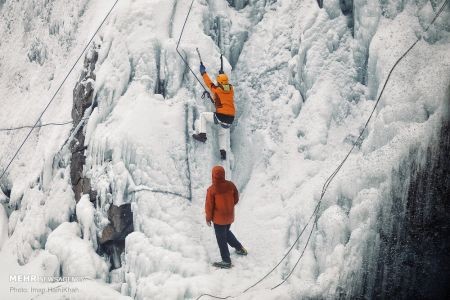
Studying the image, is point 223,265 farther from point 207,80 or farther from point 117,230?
point 207,80

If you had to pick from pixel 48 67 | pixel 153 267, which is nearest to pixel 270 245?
pixel 153 267

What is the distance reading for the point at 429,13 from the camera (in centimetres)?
581

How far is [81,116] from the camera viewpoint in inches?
318

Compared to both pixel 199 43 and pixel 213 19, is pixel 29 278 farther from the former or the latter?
pixel 213 19

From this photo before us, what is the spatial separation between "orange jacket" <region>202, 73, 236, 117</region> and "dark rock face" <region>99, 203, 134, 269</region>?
2050mm

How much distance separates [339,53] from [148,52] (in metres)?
3.15

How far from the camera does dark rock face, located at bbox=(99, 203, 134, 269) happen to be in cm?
673

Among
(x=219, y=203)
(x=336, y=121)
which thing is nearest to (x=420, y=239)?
(x=336, y=121)

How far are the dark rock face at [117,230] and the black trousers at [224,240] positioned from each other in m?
1.57

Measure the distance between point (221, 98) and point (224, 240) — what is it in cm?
224

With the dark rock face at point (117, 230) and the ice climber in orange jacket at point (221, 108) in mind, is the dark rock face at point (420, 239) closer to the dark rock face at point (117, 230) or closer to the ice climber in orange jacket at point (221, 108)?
the ice climber in orange jacket at point (221, 108)

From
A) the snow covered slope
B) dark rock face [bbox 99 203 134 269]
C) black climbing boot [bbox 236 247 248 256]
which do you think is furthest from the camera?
dark rock face [bbox 99 203 134 269]

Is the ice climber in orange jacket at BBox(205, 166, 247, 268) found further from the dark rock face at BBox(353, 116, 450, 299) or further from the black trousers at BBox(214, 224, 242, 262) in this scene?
the dark rock face at BBox(353, 116, 450, 299)

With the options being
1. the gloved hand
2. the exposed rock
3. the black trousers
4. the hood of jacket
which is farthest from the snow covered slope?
the hood of jacket
